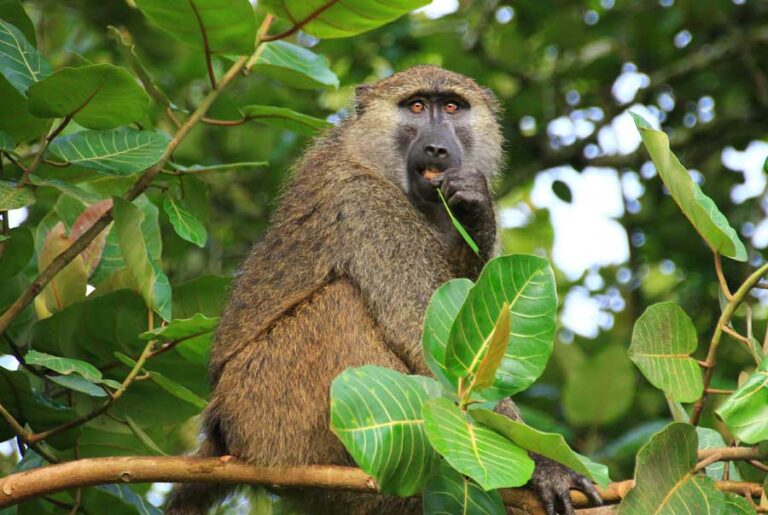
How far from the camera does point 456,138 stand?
6.51 metres

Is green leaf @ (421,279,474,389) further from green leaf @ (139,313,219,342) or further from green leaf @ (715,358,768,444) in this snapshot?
green leaf @ (139,313,219,342)

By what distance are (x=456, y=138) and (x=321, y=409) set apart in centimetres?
218

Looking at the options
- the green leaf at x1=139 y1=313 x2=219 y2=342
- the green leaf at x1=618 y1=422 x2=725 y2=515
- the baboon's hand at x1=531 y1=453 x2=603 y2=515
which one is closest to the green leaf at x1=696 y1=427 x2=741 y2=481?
the baboon's hand at x1=531 y1=453 x2=603 y2=515

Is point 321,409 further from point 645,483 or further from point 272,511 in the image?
point 645,483

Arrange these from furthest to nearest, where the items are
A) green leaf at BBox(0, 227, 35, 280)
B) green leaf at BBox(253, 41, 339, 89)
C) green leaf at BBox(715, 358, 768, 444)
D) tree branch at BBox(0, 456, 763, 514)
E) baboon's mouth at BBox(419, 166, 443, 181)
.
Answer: baboon's mouth at BBox(419, 166, 443, 181), green leaf at BBox(253, 41, 339, 89), green leaf at BBox(0, 227, 35, 280), tree branch at BBox(0, 456, 763, 514), green leaf at BBox(715, 358, 768, 444)

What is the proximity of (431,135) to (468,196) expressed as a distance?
0.97 metres

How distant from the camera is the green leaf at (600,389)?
6.77 metres

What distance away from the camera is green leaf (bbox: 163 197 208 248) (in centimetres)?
476

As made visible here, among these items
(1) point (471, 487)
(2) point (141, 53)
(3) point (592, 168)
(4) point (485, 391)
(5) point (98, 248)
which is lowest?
(1) point (471, 487)

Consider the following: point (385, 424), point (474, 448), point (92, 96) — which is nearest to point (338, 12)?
point (92, 96)

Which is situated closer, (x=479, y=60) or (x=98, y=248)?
(x=98, y=248)

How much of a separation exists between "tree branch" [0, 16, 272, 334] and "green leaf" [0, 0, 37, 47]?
80cm

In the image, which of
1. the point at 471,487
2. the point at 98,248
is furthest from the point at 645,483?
the point at 98,248

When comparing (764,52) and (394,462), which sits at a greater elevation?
(764,52)
